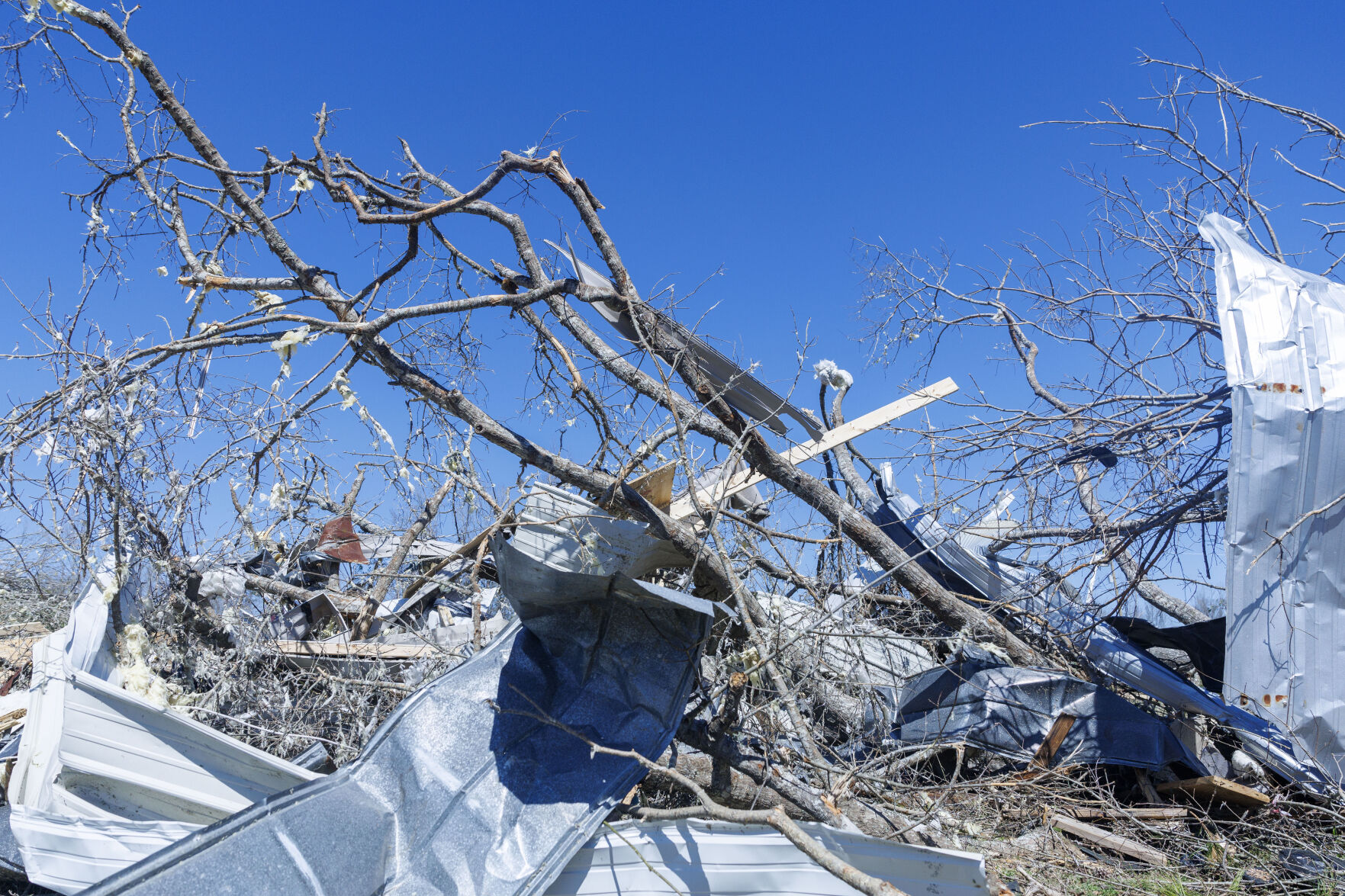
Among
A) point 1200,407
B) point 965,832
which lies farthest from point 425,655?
point 1200,407

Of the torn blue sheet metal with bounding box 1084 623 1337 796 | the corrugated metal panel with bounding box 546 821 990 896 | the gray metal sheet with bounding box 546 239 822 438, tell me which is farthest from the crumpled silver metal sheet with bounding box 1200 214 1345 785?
the gray metal sheet with bounding box 546 239 822 438

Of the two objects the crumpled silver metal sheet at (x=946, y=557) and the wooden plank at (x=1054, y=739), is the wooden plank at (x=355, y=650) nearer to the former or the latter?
the crumpled silver metal sheet at (x=946, y=557)

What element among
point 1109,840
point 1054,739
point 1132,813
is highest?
point 1054,739

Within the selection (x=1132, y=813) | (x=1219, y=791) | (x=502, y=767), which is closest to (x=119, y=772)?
(x=502, y=767)

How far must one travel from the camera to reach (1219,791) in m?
4.17

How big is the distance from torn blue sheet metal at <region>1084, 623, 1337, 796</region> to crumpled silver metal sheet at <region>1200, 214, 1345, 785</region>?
0.21m

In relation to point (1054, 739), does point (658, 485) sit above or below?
above

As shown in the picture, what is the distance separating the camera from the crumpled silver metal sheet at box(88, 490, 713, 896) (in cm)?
256

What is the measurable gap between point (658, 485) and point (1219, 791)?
337 centimetres

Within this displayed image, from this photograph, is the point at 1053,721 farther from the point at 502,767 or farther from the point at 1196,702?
the point at 502,767

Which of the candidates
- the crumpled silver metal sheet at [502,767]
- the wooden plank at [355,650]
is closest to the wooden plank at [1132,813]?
the crumpled silver metal sheet at [502,767]

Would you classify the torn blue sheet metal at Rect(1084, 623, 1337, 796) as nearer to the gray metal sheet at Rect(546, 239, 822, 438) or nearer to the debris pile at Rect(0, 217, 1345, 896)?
the debris pile at Rect(0, 217, 1345, 896)

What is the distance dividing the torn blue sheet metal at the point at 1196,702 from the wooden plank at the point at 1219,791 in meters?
0.17

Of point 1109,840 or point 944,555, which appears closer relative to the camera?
point 1109,840
